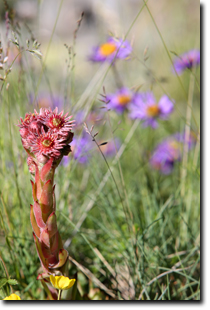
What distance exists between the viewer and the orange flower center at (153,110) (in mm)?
1483

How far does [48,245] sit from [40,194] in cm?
13

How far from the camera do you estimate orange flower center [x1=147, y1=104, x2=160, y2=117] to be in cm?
148

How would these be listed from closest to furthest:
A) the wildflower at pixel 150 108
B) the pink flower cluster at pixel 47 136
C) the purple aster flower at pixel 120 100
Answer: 1. the pink flower cluster at pixel 47 136
2. the wildflower at pixel 150 108
3. the purple aster flower at pixel 120 100

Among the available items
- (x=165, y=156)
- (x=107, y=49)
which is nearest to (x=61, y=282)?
(x=165, y=156)

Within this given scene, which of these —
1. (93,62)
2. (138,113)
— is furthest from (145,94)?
(93,62)

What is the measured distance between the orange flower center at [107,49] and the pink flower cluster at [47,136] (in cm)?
106

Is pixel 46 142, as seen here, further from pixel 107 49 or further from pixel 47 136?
pixel 107 49

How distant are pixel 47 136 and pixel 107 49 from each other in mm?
1144

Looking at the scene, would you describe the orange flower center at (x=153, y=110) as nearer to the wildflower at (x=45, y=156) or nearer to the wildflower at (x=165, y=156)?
the wildflower at (x=165, y=156)

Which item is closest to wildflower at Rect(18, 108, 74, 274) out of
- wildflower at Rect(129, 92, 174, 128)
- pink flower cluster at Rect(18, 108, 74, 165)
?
pink flower cluster at Rect(18, 108, 74, 165)

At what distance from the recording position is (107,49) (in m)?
1.57

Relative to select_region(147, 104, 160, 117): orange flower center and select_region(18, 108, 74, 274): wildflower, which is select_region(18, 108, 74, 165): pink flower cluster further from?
select_region(147, 104, 160, 117): orange flower center

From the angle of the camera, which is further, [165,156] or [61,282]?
[165,156]

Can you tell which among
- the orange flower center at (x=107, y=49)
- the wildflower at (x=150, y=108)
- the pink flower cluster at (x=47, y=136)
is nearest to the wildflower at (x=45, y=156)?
the pink flower cluster at (x=47, y=136)
